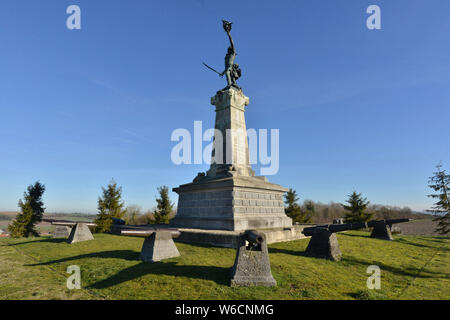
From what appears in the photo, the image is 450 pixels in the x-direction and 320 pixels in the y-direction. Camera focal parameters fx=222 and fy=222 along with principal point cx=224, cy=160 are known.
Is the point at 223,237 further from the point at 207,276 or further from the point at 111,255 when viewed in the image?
the point at 111,255

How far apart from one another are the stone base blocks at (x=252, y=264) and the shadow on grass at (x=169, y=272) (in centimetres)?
43

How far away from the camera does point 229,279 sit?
6.02 metres

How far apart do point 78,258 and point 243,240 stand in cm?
753

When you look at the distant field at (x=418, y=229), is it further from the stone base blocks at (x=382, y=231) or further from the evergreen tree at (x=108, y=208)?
the evergreen tree at (x=108, y=208)

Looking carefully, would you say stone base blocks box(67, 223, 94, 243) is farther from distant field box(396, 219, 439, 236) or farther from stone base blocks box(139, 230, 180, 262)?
distant field box(396, 219, 439, 236)

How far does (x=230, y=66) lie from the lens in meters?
18.5

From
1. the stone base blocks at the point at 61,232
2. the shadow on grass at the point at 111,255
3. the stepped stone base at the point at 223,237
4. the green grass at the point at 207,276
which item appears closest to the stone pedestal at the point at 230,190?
the stepped stone base at the point at 223,237

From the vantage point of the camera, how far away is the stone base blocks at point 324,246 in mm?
9008

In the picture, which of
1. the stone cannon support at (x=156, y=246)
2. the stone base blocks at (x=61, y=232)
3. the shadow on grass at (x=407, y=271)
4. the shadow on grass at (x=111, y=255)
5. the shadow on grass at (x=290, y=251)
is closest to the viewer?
the shadow on grass at (x=407, y=271)

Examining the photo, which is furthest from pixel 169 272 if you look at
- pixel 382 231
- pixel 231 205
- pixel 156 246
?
pixel 382 231

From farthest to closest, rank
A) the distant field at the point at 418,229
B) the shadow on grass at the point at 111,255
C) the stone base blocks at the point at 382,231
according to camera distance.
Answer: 1. the distant field at the point at 418,229
2. the stone base blocks at the point at 382,231
3. the shadow on grass at the point at 111,255

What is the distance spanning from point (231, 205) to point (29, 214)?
2434cm

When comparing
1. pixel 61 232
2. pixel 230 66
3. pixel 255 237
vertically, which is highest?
pixel 230 66
